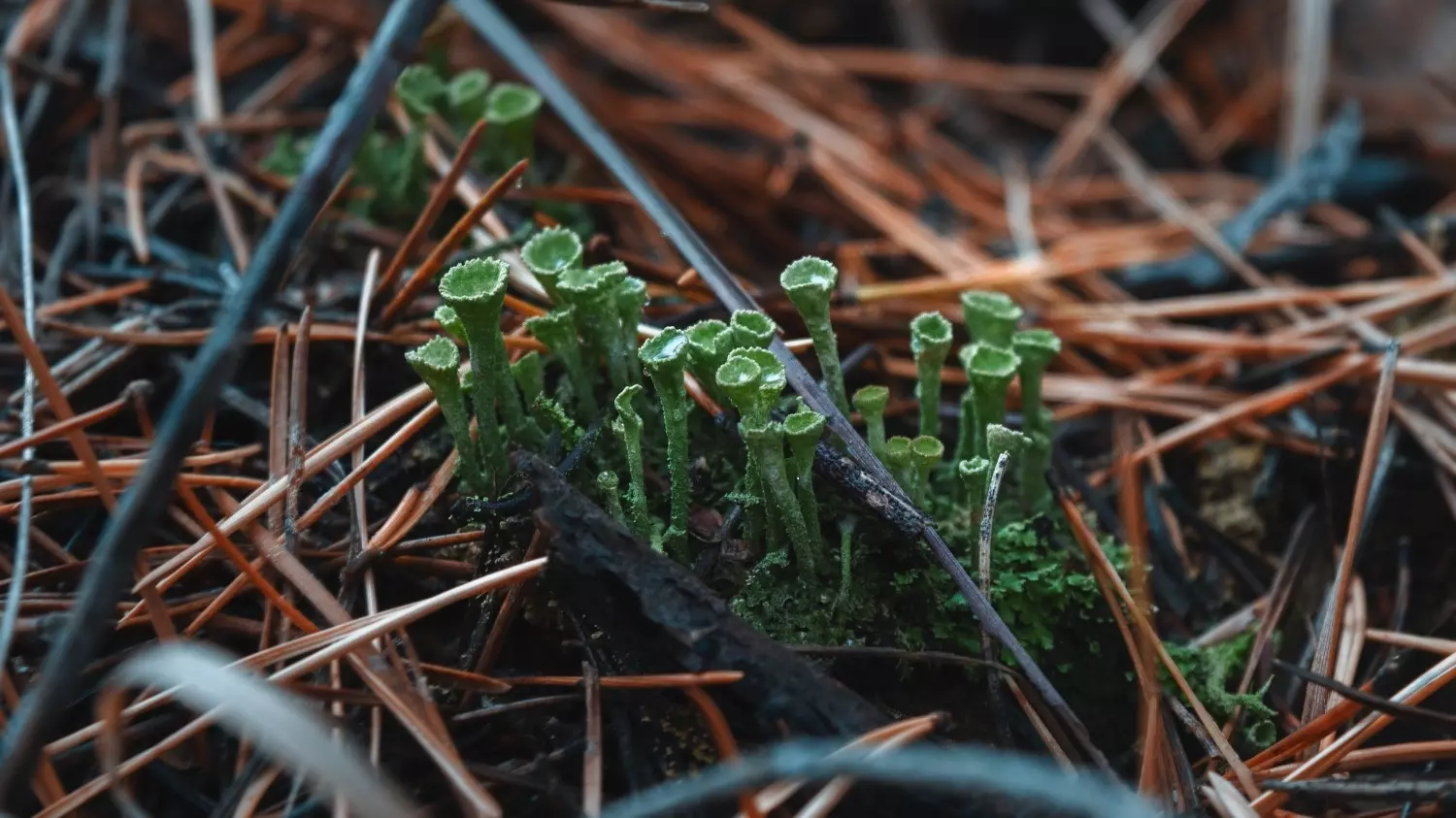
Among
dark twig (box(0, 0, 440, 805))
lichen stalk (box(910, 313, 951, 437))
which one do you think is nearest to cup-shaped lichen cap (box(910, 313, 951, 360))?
lichen stalk (box(910, 313, 951, 437))

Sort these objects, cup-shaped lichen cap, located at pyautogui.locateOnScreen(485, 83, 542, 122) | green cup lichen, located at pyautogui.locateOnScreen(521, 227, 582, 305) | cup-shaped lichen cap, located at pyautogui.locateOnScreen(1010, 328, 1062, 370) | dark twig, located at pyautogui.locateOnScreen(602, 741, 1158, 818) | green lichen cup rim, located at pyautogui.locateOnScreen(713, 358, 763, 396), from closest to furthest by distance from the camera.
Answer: dark twig, located at pyautogui.locateOnScreen(602, 741, 1158, 818)
green lichen cup rim, located at pyautogui.locateOnScreen(713, 358, 763, 396)
green cup lichen, located at pyautogui.locateOnScreen(521, 227, 582, 305)
cup-shaped lichen cap, located at pyautogui.locateOnScreen(1010, 328, 1062, 370)
cup-shaped lichen cap, located at pyautogui.locateOnScreen(485, 83, 542, 122)

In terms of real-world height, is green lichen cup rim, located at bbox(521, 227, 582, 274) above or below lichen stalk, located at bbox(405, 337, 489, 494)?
above

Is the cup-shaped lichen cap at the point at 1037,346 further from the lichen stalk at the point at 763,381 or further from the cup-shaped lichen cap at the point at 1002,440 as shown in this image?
the lichen stalk at the point at 763,381

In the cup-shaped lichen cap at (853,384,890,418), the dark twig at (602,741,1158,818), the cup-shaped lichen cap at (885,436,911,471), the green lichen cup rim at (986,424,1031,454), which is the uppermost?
the cup-shaped lichen cap at (853,384,890,418)

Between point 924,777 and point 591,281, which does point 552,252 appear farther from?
point 924,777

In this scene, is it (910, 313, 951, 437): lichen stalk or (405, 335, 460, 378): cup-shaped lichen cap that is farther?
(910, 313, 951, 437): lichen stalk

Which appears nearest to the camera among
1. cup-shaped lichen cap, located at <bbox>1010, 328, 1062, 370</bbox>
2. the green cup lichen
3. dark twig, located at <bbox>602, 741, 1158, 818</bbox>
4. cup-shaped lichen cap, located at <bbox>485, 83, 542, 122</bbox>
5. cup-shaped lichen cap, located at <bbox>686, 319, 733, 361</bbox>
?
dark twig, located at <bbox>602, 741, 1158, 818</bbox>

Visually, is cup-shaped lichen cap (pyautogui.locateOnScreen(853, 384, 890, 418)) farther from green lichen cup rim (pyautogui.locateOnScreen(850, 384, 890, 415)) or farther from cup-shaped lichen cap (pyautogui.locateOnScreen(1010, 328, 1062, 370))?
cup-shaped lichen cap (pyautogui.locateOnScreen(1010, 328, 1062, 370))
